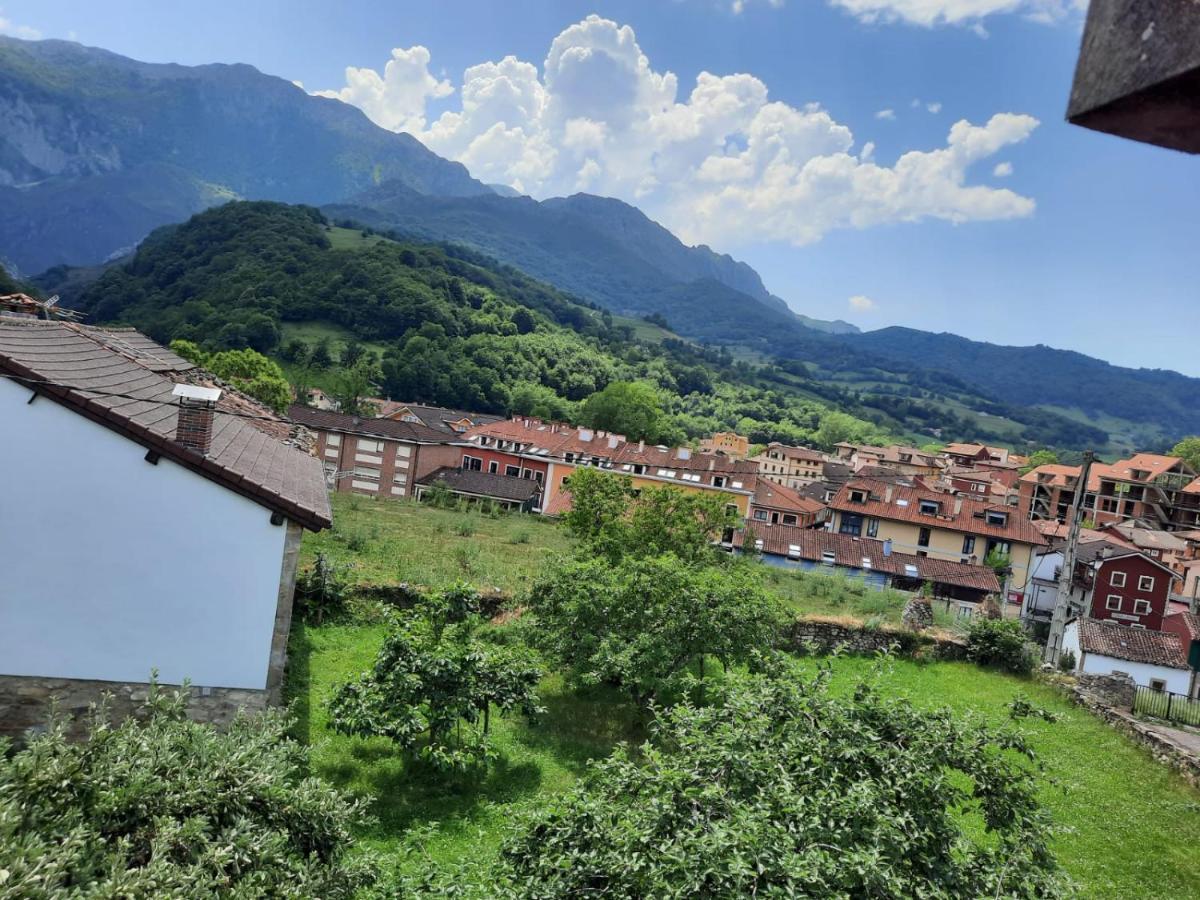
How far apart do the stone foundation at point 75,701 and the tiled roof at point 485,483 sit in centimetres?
4943

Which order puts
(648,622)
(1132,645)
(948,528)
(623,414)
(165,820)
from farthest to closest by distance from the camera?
(623,414), (948,528), (1132,645), (648,622), (165,820)

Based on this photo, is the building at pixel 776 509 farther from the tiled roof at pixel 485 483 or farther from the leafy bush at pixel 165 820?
the leafy bush at pixel 165 820

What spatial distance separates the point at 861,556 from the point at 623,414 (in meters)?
63.7

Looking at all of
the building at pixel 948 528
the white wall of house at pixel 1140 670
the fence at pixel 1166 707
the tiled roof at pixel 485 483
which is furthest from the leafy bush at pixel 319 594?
the building at pixel 948 528

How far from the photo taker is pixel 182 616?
36.9 feet

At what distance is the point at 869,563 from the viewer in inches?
1908

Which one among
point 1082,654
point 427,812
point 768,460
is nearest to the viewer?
point 427,812

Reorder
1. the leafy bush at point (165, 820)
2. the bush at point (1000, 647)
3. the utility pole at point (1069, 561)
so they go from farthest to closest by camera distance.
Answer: the bush at point (1000, 647) → the utility pole at point (1069, 561) → the leafy bush at point (165, 820)

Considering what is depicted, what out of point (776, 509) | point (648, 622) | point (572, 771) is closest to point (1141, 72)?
point (572, 771)

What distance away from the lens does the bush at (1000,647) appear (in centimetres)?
2631

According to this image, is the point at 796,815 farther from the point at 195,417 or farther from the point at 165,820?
the point at 195,417

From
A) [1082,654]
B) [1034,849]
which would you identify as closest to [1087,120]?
[1034,849]

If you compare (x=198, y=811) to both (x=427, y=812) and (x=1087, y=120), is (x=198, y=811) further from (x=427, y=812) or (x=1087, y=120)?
(x=1087, y=120)

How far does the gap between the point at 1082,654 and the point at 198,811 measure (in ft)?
119
